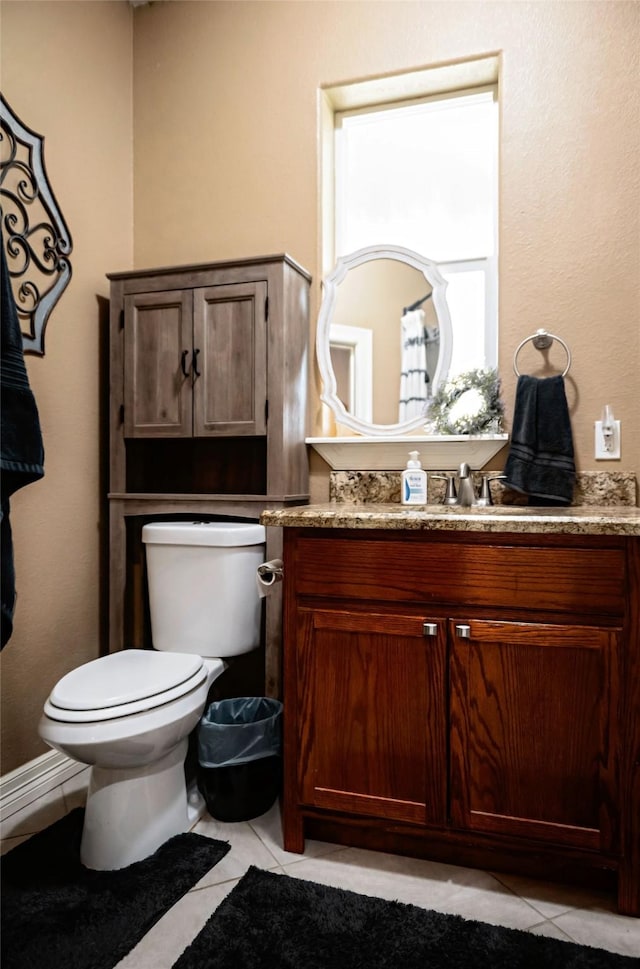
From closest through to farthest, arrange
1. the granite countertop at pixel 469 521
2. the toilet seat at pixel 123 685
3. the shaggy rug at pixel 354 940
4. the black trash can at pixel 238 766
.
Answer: the shaggy rug at pixel 354 940 < the granite countertop at pixel 469 521 < the toilet seat at pixel 123 685 < the black trash can at pixel 238 766

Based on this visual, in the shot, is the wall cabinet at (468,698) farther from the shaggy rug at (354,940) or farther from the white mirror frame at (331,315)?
the white mirror frame at (331,315)

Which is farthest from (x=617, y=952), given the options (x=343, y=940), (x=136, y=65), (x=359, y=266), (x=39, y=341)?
(x=136, y=65)

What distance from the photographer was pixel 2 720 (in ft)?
5.83

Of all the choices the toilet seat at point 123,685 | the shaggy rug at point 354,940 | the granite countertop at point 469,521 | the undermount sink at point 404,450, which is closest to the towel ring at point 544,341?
the undermount sink at point 404,450

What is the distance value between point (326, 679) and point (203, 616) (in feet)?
1.80

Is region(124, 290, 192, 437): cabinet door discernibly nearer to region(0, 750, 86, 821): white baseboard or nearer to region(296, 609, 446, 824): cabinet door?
region(296, 609, 446, 824): cabinet door

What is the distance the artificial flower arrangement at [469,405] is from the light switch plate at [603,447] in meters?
0.29

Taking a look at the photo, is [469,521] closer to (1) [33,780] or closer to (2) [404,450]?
(2) [404,450]

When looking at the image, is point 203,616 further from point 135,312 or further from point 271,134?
point 271,134

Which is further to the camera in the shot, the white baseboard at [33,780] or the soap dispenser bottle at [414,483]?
the soap dispenser bottle at [414,483]

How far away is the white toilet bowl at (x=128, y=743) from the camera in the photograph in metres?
1.42

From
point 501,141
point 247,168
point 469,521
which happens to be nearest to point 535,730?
point 469,521

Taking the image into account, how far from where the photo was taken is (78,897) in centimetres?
139

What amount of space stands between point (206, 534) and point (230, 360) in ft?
1.89
